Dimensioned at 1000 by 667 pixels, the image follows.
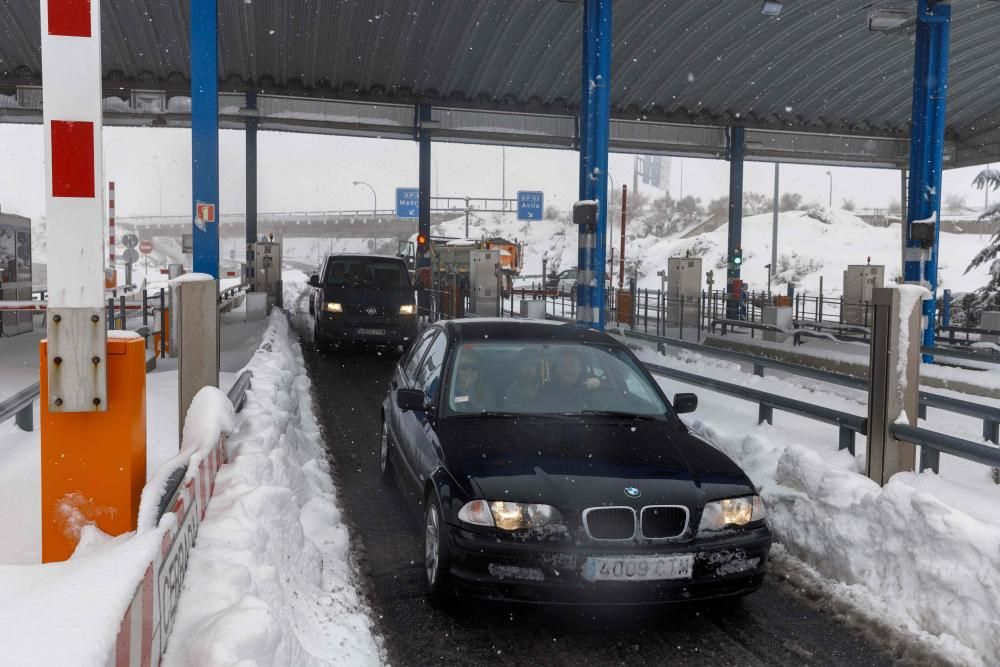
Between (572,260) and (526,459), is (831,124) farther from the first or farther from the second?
(572,260)

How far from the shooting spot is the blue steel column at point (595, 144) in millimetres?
14578

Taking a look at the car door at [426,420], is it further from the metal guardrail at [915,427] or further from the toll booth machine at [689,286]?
the toll booth machine at [689,286]

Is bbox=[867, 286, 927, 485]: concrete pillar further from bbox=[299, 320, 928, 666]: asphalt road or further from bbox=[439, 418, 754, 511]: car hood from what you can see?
bbox=[439, 418, 754, 511]: car hood

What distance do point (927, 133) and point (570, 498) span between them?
1447 centimetres

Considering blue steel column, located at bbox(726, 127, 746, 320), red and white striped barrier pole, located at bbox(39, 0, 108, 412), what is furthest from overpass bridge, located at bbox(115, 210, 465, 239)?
red and white striped barrier pole, located at bbox(39, 0, 108, 412)

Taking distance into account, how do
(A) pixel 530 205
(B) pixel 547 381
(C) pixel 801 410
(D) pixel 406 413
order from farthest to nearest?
(A) pixel 530 205 < (C) pixel 801 410 < (D) pixel 406 413 < (B) pixel 547 381

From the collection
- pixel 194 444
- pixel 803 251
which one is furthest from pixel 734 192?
pixel 803 251

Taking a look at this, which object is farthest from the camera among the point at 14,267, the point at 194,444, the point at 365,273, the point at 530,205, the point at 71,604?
the point at 530,205

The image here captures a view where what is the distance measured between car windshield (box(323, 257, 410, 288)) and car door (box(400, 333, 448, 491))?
426 inches

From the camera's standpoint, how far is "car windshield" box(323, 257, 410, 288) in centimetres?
1741

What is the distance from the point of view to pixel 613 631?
462cm

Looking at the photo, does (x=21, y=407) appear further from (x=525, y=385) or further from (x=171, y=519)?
(x=525, y=385)

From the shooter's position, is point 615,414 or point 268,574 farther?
point 615,414

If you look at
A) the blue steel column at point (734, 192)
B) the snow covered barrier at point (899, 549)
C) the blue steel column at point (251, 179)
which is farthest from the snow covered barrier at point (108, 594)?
the blue steel column at point (734, 192)
